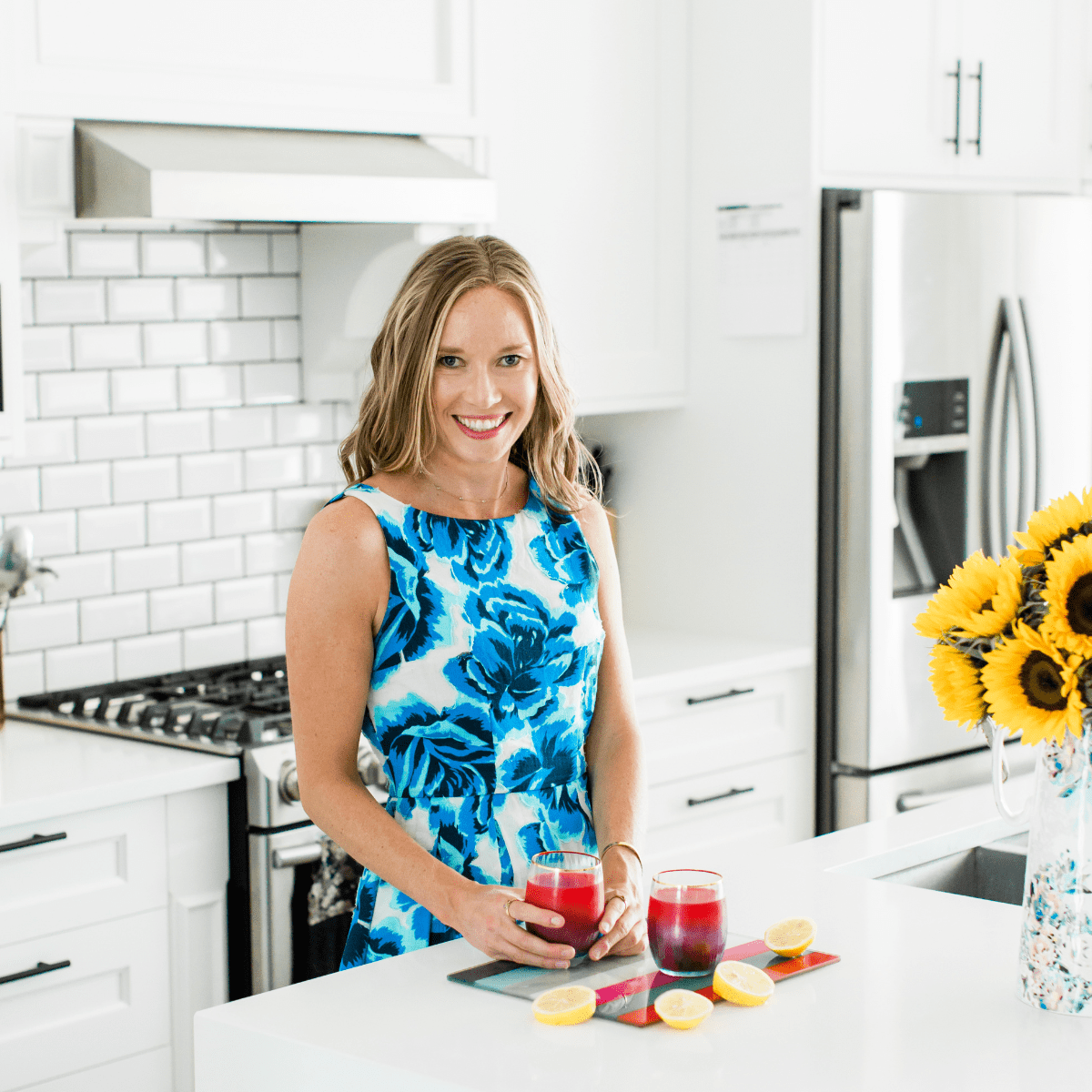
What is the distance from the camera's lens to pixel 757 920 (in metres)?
1.71

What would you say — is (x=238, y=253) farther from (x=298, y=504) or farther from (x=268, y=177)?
(x=268, y=177)

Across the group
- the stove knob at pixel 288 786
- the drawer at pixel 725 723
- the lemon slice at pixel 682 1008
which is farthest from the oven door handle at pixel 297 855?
the lemon slice at pixel 682 1008

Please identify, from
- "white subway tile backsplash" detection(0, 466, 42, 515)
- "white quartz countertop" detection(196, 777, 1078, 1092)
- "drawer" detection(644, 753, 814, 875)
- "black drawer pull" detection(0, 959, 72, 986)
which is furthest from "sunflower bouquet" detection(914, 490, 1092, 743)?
"white subway tile backsplash" detection(0, 466, 42, 515)

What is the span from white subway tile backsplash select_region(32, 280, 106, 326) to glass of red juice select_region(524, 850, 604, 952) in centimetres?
181

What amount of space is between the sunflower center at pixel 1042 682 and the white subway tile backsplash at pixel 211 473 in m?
2.16

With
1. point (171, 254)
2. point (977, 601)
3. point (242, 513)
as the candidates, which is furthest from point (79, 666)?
point (977, 601)

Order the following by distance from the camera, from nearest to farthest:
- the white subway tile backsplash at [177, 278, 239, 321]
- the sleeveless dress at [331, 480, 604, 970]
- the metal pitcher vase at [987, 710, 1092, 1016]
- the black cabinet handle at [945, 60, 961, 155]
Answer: the metal pitcher vase at [987, 710, 1092, 1016]
the sleeveless dress at [331, 480, 604, 970]
the white subway tile backsplash at [177, 278, 239, 321]
the black cabinet handle at [945, 60, 961, 155]

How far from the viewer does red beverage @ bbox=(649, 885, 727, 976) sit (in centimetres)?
149

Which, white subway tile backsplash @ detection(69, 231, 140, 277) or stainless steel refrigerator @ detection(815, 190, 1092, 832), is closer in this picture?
white subway tile backsplash @ detection(69, 231, 140, 277)

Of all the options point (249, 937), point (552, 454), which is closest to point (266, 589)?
point (249, 937)

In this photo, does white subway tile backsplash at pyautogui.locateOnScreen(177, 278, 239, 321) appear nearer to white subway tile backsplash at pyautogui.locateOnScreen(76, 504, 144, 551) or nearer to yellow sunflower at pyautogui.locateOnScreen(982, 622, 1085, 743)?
white subway tile backsplash at pyautogui.locateOnScreen(76, 504, 144, 551)

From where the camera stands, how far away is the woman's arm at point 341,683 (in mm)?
1740

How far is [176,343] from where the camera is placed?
3154 mm

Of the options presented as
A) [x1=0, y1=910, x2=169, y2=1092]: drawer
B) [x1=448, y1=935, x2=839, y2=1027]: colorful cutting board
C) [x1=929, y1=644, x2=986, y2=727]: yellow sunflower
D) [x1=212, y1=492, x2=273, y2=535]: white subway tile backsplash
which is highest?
[x1=212, y1=492, x2=273, y2=535]: white subway tile backsplash
